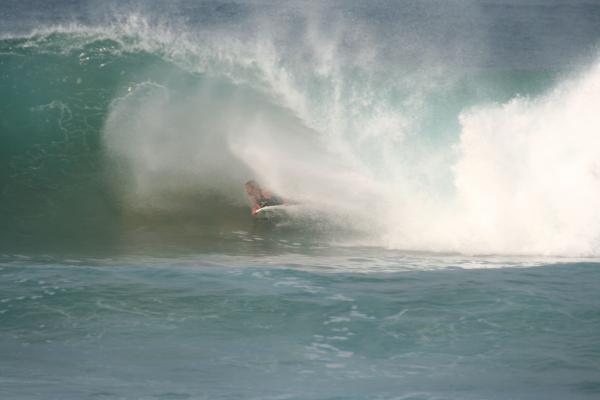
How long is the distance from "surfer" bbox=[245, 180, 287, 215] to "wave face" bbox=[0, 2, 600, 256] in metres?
0.34

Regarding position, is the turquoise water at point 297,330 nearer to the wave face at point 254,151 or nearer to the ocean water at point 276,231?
the ocean water at point 276,231

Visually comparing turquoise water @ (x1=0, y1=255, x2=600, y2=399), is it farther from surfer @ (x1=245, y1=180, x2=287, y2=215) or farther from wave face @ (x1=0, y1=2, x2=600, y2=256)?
surfer @ (x1=245, y1=180, x2=287, y2=215)

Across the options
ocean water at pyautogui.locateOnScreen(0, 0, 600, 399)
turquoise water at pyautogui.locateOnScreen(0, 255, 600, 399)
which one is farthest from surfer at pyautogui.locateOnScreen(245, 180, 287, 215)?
turquoise water at pyautogui.locateOnScreen(0, 255, 600, 399)

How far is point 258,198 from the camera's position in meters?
12.6

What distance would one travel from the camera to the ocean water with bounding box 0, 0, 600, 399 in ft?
21.4

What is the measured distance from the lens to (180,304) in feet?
26.0

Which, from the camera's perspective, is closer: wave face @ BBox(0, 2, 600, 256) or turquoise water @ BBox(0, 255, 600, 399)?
turquoise water @ BBox(0, 255, 600, 399)

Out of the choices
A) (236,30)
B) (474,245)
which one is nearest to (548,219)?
(474,245)

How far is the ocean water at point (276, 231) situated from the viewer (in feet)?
21.4

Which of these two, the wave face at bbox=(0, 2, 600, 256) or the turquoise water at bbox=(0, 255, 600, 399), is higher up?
the wave face at bbox=(0, 2, 600, 256)

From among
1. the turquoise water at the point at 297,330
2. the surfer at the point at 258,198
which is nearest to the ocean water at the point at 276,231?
the turquoise water at the point at 297,330

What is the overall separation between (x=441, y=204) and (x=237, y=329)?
6.12m

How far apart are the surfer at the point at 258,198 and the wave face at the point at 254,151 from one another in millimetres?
341

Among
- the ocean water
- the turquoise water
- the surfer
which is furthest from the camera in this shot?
the surfer
